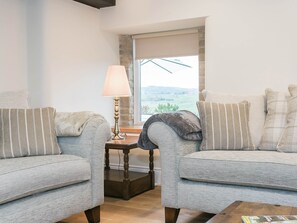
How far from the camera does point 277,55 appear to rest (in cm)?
323

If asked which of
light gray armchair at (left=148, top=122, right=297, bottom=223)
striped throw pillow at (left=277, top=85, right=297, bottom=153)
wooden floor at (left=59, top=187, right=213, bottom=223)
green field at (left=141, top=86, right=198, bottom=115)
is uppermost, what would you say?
green field at (left=141, top=86, right=198, bottom=115)

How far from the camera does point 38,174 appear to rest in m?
2.02

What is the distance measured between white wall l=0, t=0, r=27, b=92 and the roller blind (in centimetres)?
138

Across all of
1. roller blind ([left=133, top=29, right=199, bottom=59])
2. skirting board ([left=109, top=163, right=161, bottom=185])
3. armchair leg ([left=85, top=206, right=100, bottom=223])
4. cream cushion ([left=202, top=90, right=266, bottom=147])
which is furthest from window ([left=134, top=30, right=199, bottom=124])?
armchair leg ([left=85, top=206, right=100, bottom=223])

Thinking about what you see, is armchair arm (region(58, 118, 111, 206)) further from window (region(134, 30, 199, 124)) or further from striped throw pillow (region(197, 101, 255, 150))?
window (region(134, 30, 199, 124))

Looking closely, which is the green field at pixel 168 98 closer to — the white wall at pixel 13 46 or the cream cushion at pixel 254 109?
the cream cushion at pixel 254 109

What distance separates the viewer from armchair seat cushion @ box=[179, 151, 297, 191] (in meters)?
2.05

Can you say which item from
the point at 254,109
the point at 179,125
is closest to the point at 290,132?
the point at 254,109

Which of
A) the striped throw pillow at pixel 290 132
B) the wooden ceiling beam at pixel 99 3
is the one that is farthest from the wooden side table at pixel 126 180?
the wooden ceiling beam at pixel 99 3

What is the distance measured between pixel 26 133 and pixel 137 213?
1.04 m

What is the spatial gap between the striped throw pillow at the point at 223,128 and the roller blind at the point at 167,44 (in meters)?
1.49

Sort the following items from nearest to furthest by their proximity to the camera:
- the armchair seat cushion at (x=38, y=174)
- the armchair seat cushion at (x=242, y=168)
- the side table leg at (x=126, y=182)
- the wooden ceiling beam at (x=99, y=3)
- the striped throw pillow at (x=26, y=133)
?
1. the armchair seat cushion at (x=38, y=174)
2. the armchair seat cushion at (x=242, y=168)
3. the striped throw pillow at (x=26, y=133)
4. the side table leg at (x=126, y=182)
5. the wooden ceiling beam at (x=99, y=3)

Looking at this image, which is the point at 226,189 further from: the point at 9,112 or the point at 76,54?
the point at 76,54

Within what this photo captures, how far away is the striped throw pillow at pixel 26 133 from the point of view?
7.73 feet
